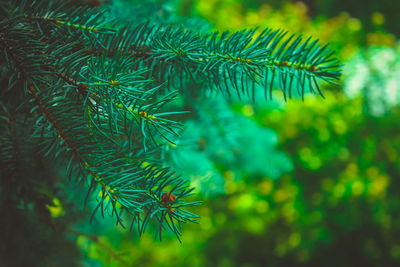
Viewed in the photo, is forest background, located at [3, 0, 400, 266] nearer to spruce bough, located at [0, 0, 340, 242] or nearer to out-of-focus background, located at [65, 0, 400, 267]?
out-of-focus background, located at [65, 0, 400, 267]

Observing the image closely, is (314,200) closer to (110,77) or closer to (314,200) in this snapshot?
(314,200)

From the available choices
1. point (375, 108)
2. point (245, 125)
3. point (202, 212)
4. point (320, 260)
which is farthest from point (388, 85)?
point (245, 125)

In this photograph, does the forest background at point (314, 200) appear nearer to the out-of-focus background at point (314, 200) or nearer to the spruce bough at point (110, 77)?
the out-of-focus background at point (314, 200)

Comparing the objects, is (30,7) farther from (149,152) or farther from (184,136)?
(184,136)

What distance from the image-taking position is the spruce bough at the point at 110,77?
26cm

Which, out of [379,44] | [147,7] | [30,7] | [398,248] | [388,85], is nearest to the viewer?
[30,7]

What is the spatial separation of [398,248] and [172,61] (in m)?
1.89

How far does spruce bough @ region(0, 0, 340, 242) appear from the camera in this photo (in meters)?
0.26

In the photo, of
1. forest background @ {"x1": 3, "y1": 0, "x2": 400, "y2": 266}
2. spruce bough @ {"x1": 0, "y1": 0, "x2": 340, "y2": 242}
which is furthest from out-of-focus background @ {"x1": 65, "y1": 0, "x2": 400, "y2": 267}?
spruce bough @ {"x1": 0, "y1": 0, "x2": 340, "y2": 242}

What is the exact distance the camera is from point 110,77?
256 millimetres

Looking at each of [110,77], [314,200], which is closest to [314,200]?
[314,200]

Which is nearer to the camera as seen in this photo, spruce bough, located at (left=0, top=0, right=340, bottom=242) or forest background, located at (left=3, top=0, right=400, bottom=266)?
spruce bough, located at (left=0, top=0, right=340, bottom=242)

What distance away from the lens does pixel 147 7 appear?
512 mm

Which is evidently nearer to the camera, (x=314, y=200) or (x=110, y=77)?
(x=110, y=77)
